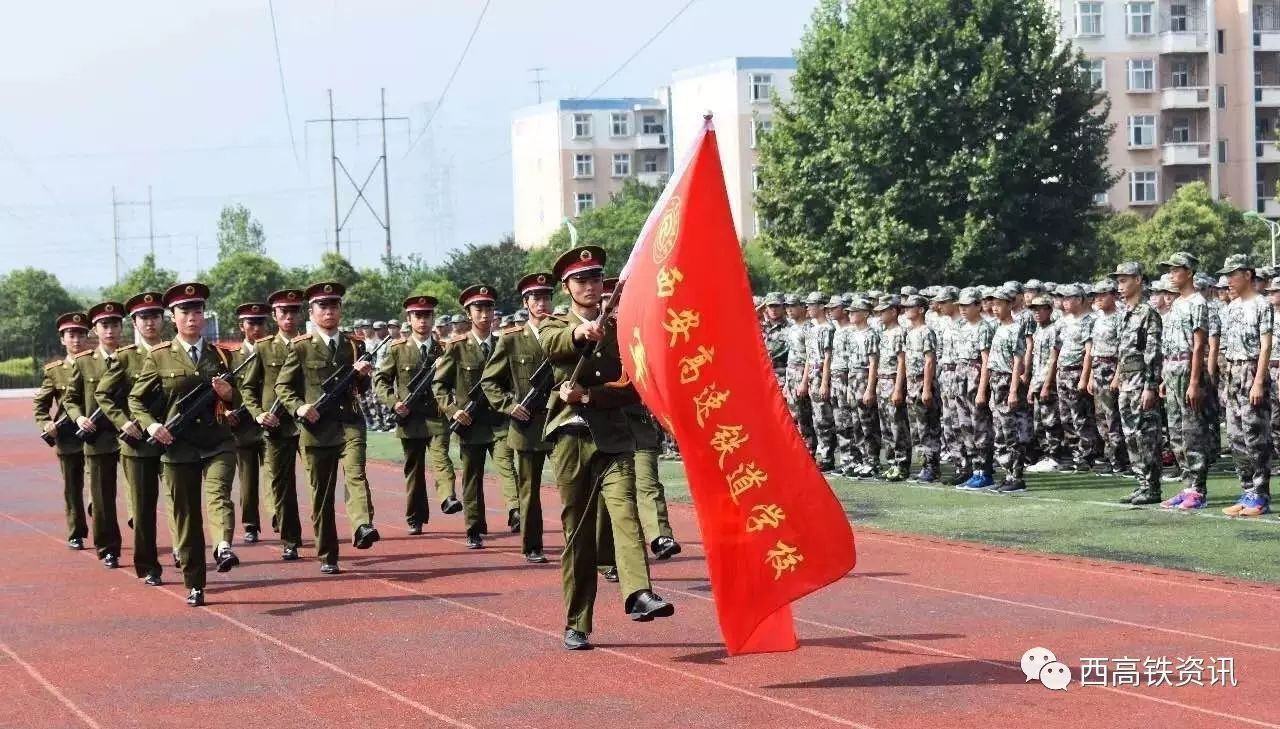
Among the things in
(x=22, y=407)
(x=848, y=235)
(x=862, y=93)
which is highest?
(x=862, y=93)

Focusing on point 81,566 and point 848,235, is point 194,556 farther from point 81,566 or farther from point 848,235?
point 848,235

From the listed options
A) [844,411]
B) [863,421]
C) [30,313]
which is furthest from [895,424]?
[30,313]

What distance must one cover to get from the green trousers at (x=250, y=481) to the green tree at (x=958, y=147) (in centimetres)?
2778

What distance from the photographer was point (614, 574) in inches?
470

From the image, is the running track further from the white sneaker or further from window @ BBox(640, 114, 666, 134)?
window @ BBox(640, 114, 666, 134)

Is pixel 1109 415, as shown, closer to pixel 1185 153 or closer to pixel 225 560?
pixel 225 560

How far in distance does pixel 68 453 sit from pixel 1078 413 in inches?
393

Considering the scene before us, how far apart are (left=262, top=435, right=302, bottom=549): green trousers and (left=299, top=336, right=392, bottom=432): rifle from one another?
3.04ft

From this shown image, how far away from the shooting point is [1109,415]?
673 inches

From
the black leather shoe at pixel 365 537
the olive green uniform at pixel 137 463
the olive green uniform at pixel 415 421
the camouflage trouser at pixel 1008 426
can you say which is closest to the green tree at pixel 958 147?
the camouflage trouser at pixel 1008 426

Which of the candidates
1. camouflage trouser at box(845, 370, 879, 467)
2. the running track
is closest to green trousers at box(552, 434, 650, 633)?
the running track

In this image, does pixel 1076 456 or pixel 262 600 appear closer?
pixel 262 600

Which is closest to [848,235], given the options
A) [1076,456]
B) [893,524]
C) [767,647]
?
[1076,456]

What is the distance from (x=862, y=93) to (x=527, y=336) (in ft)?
102
